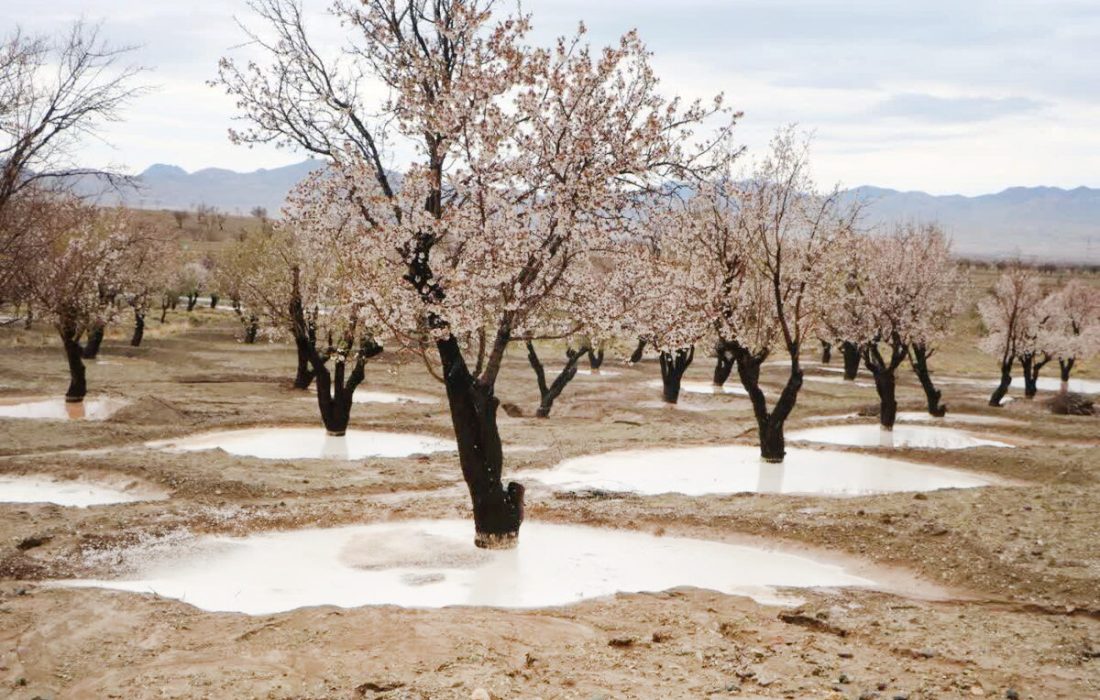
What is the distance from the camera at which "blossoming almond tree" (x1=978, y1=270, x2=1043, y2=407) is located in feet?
157

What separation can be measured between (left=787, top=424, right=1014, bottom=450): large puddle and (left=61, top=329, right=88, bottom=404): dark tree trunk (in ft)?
98.4

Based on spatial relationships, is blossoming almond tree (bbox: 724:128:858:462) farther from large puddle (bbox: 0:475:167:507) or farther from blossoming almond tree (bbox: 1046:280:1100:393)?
blossoming almond tree (bbox: 1046:280:1100:393)

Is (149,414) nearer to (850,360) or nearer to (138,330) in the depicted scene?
(138,330)

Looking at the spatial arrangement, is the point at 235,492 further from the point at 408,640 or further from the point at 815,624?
the point at 815,624

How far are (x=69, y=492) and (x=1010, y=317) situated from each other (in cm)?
4872

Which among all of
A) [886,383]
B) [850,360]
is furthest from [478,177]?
[850,360]

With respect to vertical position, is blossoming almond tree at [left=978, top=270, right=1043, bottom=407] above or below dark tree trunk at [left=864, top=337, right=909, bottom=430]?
above

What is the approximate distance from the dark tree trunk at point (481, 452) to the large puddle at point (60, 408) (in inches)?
964

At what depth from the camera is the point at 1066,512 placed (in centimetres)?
1800

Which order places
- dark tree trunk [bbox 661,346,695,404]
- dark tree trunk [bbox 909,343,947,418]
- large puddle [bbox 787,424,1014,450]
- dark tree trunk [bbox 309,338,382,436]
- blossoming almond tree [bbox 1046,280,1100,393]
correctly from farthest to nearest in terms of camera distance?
blossoming almond tree [bbox 1046,280,1100,393] → dark tree trunk [bbox 661,346,695,404] → dark tree trunk [bbox 909,343,947,418] → large puddle [bbox 787,424,1014,450] → dark tree trunk [bbox 309,338,382,436]

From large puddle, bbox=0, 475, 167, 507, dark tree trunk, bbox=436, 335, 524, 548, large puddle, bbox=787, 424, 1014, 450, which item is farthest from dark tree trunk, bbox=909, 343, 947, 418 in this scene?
large puddle, bbox=0, 475, 167, 507

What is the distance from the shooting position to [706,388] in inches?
2149

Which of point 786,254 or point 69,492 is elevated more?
point 786,254

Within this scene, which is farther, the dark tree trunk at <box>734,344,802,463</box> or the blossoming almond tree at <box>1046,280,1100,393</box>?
the blossoming almond tree at <box>1046,280,1100,393</box>
